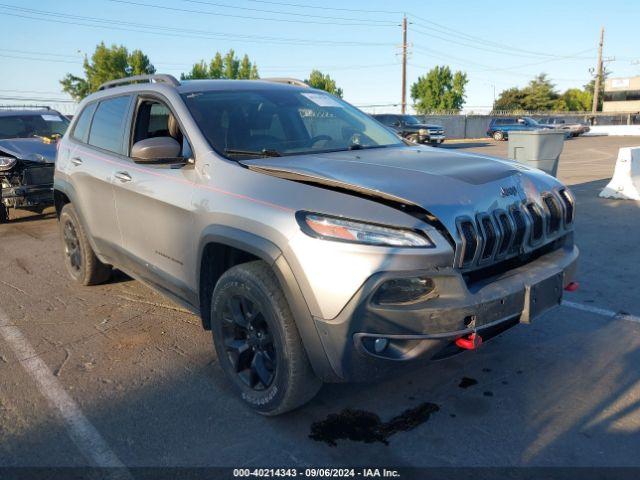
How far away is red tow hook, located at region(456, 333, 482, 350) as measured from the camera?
8.54ft

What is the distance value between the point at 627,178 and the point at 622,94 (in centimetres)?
8288

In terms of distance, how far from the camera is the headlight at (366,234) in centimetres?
248

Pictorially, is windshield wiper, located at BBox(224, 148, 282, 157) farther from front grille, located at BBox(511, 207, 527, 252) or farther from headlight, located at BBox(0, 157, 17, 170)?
headlight, located at BBox(0, 157, 17, 170)

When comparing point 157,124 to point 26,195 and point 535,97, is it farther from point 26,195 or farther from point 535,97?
point 535,97

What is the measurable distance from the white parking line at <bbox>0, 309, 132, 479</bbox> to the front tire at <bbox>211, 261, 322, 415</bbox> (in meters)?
0.75

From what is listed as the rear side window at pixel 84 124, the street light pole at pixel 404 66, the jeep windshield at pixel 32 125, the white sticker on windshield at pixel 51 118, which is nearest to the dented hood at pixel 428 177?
the rear side window at pixel 84 124

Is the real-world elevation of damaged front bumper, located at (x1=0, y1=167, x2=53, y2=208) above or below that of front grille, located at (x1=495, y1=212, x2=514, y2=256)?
below

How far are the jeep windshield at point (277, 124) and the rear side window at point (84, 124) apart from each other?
1.69m

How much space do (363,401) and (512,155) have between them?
21.0 feet

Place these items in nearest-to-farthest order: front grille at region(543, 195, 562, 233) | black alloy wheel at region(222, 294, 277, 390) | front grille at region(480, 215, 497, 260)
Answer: front grille at region(480, 215, 497, 260) → black alloy wheel at region(222, 294, 277, 390) → front grille at region(543, 195, 562, 233)

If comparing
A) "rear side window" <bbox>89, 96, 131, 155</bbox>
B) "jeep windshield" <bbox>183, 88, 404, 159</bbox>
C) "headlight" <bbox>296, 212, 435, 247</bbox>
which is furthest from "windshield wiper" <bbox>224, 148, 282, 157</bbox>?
"rear side window" <bbox>89, 96, 131, 155</bbox>

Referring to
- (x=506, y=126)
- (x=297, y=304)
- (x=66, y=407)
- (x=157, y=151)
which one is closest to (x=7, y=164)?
(x=157, y=151)

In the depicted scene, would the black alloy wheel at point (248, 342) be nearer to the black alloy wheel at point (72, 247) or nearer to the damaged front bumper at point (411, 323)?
the damaged front bumper at point (411, 323)

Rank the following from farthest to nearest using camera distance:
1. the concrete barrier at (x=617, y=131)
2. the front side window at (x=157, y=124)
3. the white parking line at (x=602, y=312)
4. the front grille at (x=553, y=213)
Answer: the concrete barrier at (x=617, y=131) → the white parking line at (x=602, y=312) → the front side window at (x=157, y=124) → the front grille at (x=553, y=213)
